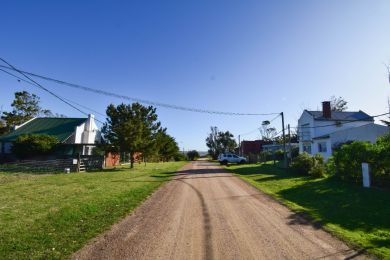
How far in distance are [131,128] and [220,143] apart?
249ft

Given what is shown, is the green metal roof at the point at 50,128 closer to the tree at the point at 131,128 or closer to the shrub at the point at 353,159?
the tree at the point at 131,128

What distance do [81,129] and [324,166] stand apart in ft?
96.1

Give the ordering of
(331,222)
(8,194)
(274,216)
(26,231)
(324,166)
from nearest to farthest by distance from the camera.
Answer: (26,231), (331,222), (274,216), (8,194), (324,166)

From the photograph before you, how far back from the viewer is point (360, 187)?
17281 mm

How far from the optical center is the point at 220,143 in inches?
4269

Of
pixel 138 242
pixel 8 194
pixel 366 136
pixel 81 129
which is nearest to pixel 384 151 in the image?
pixel 138 242

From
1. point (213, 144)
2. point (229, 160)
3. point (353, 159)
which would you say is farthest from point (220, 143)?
Result: point (353, 159)

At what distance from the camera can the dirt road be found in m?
6.48

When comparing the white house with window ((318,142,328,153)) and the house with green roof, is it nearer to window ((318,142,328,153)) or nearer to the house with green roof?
window ((318,142,328,153))

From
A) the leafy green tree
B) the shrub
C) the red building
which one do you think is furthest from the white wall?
the red building

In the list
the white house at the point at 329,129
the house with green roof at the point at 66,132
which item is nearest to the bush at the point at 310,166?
the white house at the point at 329,129

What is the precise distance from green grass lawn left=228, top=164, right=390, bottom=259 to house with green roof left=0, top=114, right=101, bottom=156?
2835 centimetres

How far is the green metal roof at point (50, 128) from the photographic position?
40.0 m

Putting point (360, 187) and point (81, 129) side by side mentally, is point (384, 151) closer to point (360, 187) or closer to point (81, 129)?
point (360, 187)
